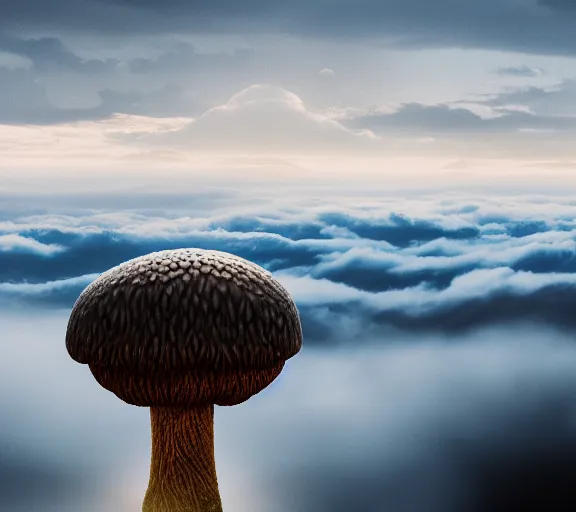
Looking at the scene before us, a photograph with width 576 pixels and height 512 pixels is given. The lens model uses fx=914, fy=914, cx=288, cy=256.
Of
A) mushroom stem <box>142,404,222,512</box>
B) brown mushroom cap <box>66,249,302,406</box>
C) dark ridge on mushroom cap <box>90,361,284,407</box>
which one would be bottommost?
mushroom stem <box>142,404,222,512</box>

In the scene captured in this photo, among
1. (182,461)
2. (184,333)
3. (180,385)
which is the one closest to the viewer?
(184,333)

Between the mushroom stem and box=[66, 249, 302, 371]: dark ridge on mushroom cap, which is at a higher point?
box=[66, 249, 302, 371]: dark ridge on mushroom cap

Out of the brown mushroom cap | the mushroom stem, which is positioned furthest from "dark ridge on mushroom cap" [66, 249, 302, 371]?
the mushroom stem

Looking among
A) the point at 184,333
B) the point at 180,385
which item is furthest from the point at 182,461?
the point at 184,333

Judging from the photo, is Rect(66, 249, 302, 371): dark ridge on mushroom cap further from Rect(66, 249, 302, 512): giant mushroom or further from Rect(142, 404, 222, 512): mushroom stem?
Rect(142, 404, 222, 512): mushroom stem

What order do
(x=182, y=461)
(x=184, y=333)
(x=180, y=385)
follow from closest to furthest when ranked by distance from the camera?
(x=184, y=333) < (x=180, y=385) < (x=182, y=461)

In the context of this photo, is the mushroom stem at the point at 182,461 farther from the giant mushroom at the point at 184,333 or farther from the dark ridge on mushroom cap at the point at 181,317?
the dark ridge on mushroom cap at the point at 181,317

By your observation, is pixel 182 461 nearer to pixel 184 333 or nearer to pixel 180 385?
pixel 180 385
